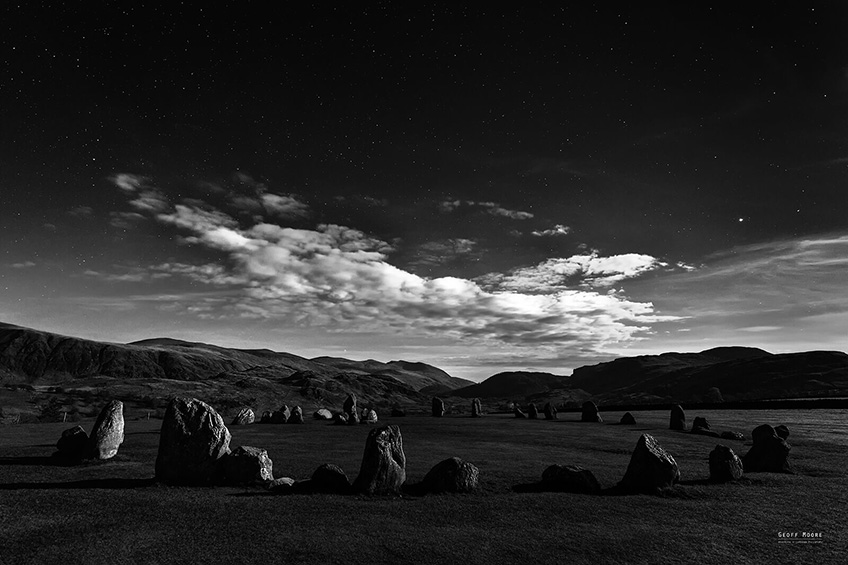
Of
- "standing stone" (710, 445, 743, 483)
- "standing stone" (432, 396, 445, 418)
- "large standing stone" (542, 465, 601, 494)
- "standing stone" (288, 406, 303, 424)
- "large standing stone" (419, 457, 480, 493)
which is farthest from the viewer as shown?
"standing stone" (432, 396, 445, 418)

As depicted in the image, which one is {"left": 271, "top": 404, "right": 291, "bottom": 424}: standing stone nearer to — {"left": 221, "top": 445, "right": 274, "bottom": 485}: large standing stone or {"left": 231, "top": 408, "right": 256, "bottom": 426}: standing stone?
{"left": 231, "top": 408, "right": 256, "bottom": 426}: standing stone

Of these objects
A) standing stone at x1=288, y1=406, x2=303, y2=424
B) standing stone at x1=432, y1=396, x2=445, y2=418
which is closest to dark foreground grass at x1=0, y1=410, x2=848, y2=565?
standing stone at x1=288, y1=406, x2=303, y2=424

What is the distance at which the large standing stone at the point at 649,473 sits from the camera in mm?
18375

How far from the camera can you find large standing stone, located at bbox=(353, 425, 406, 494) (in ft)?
56.8

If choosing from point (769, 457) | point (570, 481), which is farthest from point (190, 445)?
point (769, 457)

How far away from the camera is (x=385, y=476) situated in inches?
688

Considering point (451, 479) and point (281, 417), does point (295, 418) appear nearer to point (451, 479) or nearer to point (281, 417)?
point (281, 417)

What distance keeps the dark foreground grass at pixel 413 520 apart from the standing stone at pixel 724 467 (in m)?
0.52

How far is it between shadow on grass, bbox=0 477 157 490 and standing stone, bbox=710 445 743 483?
73.0ft

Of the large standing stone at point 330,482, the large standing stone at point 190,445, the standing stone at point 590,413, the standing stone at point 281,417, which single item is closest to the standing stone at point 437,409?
the standing stone at point 590,413

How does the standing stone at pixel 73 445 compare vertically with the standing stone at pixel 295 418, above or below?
above

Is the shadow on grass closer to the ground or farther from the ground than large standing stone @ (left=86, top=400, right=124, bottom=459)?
closer to the ground

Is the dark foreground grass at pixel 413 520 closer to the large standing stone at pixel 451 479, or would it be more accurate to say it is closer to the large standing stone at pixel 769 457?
the large standing stone at pixel 451 479

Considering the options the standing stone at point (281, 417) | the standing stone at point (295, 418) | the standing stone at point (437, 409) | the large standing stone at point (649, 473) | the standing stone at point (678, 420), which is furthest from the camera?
the standing stone at point (437, 409)
